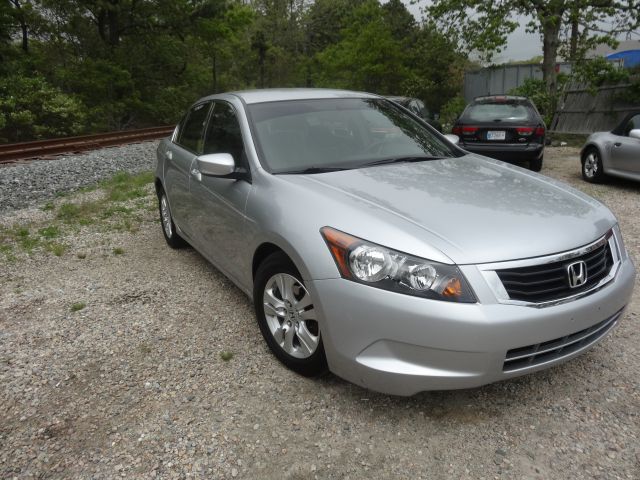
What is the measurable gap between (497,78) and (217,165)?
91.6 ft

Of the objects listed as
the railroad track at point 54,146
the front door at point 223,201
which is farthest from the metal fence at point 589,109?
the front door at point 223,201

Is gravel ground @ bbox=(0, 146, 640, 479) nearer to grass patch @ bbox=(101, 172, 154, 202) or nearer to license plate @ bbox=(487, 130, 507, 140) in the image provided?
grass patch @ bbox=(101, 172, 154, 202)

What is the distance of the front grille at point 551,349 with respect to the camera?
229 centimetres

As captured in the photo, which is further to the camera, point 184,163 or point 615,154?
point 615,154

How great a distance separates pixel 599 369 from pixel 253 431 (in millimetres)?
2034

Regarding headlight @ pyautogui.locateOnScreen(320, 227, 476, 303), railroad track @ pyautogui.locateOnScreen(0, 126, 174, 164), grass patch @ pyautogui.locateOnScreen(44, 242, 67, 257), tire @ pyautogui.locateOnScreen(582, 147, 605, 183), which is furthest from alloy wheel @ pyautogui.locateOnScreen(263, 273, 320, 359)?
railroad track @ pyautogui.locateOnScreen(0, 126, 174, 164)

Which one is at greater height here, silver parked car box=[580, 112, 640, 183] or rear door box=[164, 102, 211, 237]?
rear door box=[164, 102, 211, 237]

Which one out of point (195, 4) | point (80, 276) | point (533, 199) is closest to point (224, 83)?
point (195, 4)

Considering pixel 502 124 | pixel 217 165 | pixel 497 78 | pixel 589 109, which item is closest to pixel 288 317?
pixel 217 165

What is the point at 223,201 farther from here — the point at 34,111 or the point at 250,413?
the point at 34,111

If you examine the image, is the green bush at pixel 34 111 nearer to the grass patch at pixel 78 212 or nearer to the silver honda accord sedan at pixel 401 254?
the grass patch at pixel 78 212

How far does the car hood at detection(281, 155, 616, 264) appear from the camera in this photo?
232 cm

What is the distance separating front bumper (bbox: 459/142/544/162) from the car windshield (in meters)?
5.75

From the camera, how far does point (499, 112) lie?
31.3 ft
